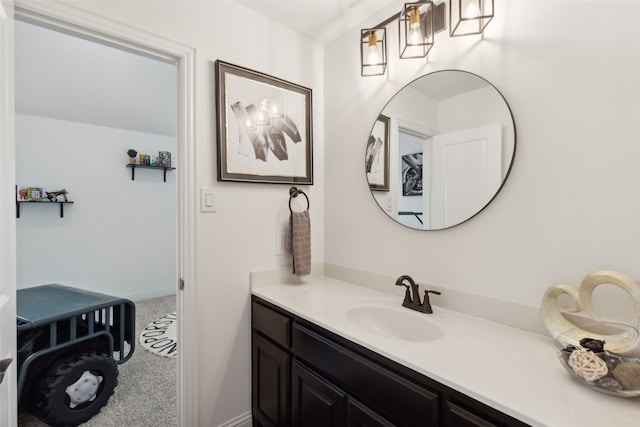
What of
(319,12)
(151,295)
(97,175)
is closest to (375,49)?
(319,12)

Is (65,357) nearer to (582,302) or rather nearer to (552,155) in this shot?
(582,302)

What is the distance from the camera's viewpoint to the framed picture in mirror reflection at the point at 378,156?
1660 mm

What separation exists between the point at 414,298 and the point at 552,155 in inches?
31.3

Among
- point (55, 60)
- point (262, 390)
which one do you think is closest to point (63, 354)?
point (262, 390)

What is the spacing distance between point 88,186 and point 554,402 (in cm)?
454

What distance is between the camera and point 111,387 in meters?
1.92

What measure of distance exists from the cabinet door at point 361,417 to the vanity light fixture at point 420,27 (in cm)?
153

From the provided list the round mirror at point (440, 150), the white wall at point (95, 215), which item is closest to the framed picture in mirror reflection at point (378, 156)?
the round mirror at point (440, 150)

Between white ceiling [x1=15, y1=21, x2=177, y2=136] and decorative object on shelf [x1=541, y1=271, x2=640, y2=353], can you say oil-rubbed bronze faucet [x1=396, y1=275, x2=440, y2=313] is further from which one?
white ceiling [x1=15, y1=21, x2=177, y2=136]

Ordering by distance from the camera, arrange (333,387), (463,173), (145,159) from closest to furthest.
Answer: (333,387) < (463,173) < (145,159)

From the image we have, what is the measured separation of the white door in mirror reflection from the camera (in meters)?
1.24

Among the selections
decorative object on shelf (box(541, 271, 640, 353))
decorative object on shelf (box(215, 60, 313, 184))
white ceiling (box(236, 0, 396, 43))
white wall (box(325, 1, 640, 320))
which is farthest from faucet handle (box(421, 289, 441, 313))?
white ceiling (box(236, 0, 396, 43))

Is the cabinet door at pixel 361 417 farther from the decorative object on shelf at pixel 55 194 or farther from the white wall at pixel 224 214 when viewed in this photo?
the decorative object on shelf at pixel 55 194

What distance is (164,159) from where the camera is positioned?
4156mm
